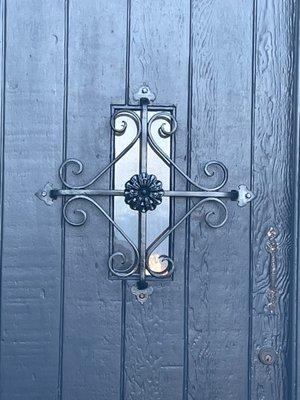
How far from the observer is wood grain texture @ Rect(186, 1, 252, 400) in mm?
1689

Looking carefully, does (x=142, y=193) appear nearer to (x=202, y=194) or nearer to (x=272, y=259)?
(x=202, y=194)

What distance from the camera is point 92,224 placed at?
167 centimetres

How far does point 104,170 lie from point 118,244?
7.0 inches

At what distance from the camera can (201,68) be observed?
5.54ft

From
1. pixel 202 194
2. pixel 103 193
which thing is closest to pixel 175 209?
pixel 202 194

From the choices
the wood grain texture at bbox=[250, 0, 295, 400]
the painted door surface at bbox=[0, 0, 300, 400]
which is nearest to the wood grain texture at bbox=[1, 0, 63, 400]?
the painted door surface at bbox=[0, 0, 300, 400]

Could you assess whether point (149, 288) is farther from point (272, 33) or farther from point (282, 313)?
point (272, 33)

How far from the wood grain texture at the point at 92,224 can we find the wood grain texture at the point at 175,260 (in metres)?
0.04

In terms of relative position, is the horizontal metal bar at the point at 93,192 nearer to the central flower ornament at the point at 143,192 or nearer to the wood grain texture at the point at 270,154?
the central flower ornament at the point at 143,192

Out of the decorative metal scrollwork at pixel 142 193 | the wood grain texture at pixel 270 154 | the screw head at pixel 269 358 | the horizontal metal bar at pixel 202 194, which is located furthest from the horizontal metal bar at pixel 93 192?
the screw head at pixel 269 358

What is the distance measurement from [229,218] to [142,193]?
22cm

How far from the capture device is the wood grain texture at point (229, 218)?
66.5 inches

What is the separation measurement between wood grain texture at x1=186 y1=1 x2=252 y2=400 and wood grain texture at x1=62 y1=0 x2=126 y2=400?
0.19m

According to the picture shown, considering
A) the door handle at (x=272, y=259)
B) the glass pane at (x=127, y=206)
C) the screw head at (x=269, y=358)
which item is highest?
the glass pane at (x=127, y=206)
